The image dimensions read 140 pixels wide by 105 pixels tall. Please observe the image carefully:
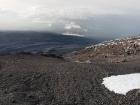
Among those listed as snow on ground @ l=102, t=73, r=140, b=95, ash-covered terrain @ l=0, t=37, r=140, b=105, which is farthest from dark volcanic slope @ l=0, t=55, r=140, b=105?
snow on ground @ l=102, t=73, r=140, b=95

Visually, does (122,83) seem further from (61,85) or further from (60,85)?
(60,85)

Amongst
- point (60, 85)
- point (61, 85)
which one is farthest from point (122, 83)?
point (60, 85)

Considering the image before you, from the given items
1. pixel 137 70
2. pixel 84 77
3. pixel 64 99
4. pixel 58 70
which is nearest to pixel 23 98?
pixel 64 99

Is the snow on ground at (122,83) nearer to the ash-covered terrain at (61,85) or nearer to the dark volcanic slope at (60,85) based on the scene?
the ash-covered terrain at (61,85)

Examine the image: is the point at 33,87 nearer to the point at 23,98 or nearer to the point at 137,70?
the point at 23,98

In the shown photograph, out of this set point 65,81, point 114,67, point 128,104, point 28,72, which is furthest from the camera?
point 114,67
